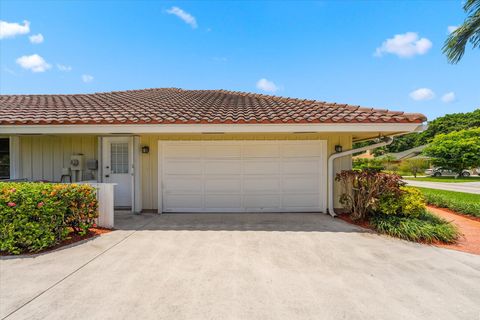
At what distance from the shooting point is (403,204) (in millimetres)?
5758

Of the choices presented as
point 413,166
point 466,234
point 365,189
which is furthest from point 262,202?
point 413,166

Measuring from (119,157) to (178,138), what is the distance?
2054 mm

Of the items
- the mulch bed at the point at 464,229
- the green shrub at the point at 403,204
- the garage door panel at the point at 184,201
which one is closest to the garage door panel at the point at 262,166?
the garage door panel at the point at 184,201

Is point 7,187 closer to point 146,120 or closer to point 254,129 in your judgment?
point 146,120

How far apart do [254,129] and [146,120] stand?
9.29 feet

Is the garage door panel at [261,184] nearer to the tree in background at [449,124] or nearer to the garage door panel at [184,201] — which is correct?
the garage door panel at [184,201]

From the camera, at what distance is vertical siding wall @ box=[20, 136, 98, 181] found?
7.68 m

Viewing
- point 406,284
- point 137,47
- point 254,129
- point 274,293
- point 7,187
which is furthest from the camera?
point 137,47

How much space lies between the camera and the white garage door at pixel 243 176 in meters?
7.58

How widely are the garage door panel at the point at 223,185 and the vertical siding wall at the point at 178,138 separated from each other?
1386mm

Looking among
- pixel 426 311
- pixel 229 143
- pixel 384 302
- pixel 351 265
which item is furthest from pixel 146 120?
pixel 426 311

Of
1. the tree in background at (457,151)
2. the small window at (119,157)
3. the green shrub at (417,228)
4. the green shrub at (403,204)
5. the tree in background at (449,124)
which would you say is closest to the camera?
the green shrub at (417,228)

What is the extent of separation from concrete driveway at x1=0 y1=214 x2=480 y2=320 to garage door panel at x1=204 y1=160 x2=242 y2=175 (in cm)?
256

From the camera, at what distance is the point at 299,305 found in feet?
9.36
